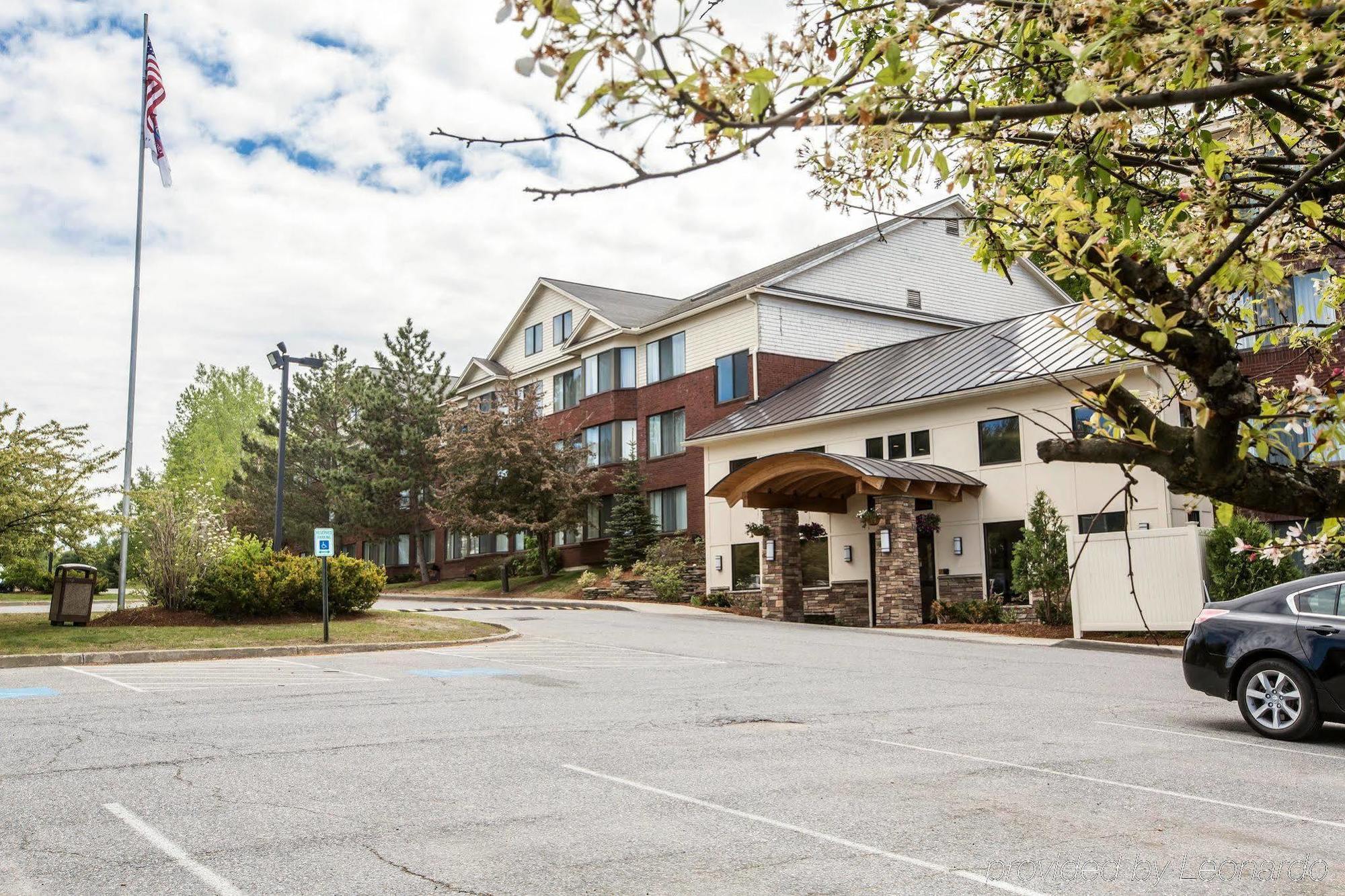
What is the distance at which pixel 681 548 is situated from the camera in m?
38.6

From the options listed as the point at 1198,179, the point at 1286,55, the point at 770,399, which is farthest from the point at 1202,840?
the point at 770,399

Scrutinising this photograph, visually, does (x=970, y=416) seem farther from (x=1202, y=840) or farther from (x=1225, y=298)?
(x=1225, y=298)

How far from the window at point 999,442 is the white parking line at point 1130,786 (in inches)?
731

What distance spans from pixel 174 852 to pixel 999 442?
24.8m

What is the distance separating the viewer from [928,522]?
29.0 meters

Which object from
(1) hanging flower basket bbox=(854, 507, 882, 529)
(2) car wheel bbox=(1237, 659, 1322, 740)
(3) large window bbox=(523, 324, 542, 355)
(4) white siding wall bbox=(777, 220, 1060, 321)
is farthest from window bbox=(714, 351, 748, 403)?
(2) car wheel bbox=(1237, 659, 1322, 740)

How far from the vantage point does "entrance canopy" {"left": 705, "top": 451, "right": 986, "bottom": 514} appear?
2725cm

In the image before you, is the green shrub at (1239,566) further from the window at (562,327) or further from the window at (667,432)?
the window at (562,327)

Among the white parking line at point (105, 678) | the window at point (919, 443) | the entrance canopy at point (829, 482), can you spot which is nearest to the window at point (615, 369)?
the entrance canopy at point (829, 482)

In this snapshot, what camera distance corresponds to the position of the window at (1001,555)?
2780 centimetres

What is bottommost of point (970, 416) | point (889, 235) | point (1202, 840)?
point (1202, 840)

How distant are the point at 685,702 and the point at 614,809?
573 centimetres

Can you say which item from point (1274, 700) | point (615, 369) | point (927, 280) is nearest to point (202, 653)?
point (1274, 700)

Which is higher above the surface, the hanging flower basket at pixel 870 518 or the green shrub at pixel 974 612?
the hanging flower basket at pixel 870 518
